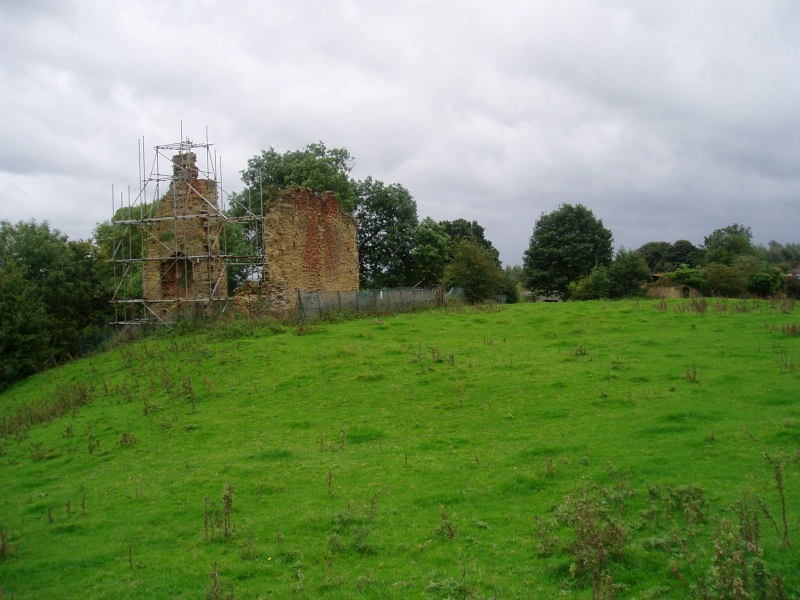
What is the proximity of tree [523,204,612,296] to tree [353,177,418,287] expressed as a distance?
13.4m

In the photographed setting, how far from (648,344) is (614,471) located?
10011 mm

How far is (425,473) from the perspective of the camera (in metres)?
10.0

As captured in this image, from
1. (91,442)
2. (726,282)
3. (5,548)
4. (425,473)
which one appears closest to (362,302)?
(91,442)

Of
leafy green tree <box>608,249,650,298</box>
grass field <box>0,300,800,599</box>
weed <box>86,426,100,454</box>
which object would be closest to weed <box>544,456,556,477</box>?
grass field <box>0,300,800,599</box>

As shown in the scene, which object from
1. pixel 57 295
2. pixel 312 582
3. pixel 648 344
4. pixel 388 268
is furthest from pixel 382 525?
pixel 388 268

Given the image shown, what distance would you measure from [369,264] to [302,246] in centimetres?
1597

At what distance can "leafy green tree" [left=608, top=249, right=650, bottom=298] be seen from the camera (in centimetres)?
4503

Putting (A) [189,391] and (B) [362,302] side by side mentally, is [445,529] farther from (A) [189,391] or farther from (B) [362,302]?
(B) [362,302]

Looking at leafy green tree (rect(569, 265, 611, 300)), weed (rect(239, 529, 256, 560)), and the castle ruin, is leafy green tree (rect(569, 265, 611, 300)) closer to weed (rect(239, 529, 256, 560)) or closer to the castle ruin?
the castle ruin

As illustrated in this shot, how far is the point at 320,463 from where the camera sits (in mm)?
10922

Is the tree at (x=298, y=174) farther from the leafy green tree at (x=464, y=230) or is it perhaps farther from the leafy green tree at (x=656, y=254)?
the leafy green tree at (x=656, y=254)

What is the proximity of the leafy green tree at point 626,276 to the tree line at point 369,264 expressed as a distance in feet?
0.23

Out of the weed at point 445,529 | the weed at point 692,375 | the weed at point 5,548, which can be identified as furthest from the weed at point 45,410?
the weed at point 692,375

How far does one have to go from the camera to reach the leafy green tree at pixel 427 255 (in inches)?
1764
